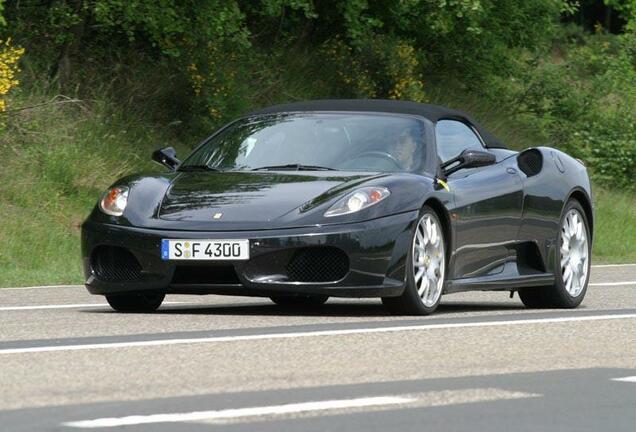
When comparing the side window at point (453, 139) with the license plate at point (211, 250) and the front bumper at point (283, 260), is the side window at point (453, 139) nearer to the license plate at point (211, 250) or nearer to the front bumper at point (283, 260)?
the front bumper at point (283, 260)

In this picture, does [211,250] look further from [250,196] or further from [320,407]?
[320,407]

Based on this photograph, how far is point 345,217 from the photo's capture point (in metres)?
10.1

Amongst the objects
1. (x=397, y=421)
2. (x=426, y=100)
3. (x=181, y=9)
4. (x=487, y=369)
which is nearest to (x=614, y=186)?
(x=426, y=100)

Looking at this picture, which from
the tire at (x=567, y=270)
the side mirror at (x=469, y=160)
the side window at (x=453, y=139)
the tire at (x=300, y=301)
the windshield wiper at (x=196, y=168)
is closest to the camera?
the side mirror at (x=469, y=160)

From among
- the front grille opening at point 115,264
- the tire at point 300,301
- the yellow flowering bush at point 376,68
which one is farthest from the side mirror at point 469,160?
the yellow flowering bush at point 376,68

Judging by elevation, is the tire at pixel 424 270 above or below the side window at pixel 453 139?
below

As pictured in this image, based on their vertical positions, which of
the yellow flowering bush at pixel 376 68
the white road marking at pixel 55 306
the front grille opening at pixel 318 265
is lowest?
the yellow flowering bush at pixel 376 68

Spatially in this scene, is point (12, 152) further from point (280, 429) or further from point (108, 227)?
point (280, 429)

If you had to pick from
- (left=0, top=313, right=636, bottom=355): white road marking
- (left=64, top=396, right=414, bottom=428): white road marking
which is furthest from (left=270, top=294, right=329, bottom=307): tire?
(left=64, top=396, right=414, bottom=428): white road marking

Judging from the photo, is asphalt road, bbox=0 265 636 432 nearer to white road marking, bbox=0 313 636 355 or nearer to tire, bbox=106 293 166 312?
white road marking, bbox=0 313 636 355

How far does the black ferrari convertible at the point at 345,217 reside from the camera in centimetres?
1005

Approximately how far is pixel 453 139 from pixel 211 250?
243cm

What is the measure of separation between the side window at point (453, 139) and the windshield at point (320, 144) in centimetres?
18

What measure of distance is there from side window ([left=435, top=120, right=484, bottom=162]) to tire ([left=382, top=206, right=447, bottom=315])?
80 cm
